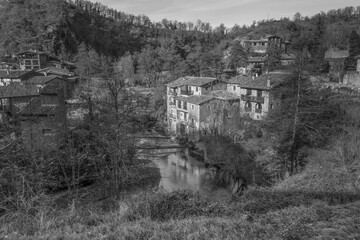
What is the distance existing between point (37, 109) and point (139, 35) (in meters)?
93.4

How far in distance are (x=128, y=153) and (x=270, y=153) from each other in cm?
1035

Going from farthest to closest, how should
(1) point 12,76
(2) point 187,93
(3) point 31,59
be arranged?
(3) point 31,59, (1) point 12,76, (2) point 187,93

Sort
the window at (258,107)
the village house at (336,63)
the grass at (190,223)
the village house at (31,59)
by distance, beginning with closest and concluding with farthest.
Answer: the grass at (190,223)
the window at (258,107)
the village house at (336,63)
the village house at (31,59)

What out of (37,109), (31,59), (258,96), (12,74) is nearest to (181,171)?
(37,109)

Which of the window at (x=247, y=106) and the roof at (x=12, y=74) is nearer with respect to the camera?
the window at (x=247, y=106)

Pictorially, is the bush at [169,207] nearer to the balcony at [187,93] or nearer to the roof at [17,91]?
the roof at [17,91]

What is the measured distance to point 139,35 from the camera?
10475cm

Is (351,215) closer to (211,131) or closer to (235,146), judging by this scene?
(235,146)

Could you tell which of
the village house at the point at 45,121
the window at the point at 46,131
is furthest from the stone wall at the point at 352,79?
the window at the point at 46,131

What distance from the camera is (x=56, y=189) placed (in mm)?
14508

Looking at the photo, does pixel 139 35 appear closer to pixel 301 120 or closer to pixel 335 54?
pixel 335 54

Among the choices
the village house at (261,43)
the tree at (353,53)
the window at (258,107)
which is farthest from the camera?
the village house at (261,43)

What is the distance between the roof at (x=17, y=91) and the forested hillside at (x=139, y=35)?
2629 cm

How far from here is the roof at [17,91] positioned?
2230cm
